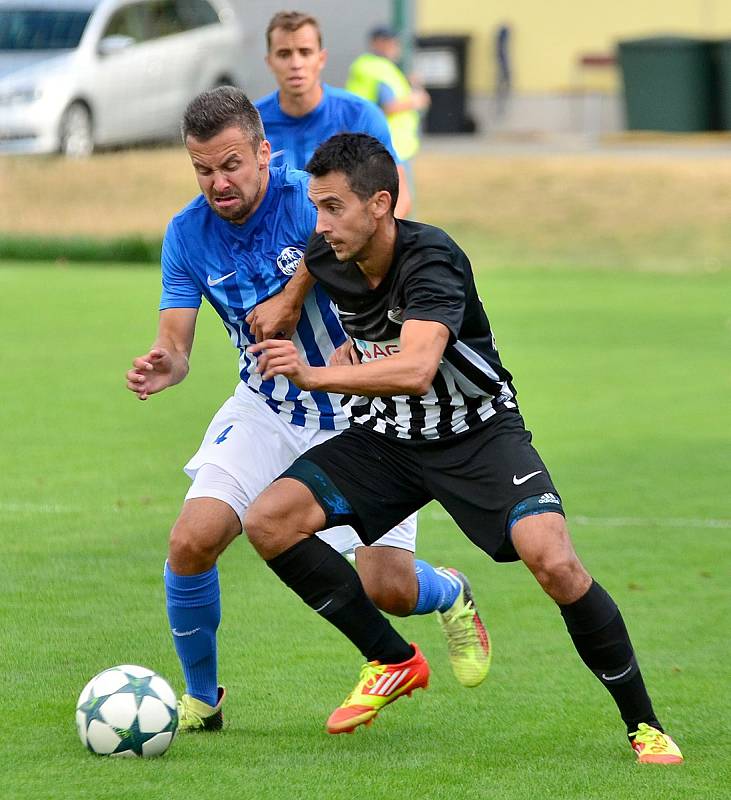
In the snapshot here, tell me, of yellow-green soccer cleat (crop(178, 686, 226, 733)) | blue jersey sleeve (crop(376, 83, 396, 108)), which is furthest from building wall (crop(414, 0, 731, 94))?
yellow-green soccer cleat (crop(178, 686, 226, 733))

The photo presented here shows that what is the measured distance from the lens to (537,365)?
42.2 feet

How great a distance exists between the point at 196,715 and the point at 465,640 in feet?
3.30

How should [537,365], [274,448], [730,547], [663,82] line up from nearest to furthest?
[274,448]
[730,547]
[537,365]
[663,82]

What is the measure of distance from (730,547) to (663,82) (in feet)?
68.1

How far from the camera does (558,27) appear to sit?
1161 inches

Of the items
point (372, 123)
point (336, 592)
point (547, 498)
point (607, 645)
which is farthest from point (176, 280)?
point (372, 123)

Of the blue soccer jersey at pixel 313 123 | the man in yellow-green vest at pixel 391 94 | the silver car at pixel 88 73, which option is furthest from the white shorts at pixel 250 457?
the silver car at pixel 88 73

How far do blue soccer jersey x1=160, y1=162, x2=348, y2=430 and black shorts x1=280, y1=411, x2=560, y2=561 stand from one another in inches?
15.4

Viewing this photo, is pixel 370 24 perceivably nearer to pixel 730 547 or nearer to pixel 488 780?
pixel 730 547

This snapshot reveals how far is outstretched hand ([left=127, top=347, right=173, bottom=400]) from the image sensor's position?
4812mm

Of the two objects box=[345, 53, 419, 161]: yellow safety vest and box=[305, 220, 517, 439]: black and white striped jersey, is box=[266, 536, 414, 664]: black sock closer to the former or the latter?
box=[305, 220, 517, 439]: black and white striped jersey

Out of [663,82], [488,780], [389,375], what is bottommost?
[663,82]

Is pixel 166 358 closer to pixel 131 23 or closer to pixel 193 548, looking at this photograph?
pixel 193 548

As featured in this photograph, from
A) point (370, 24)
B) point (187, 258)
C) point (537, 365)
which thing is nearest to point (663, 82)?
point (370, 24)
